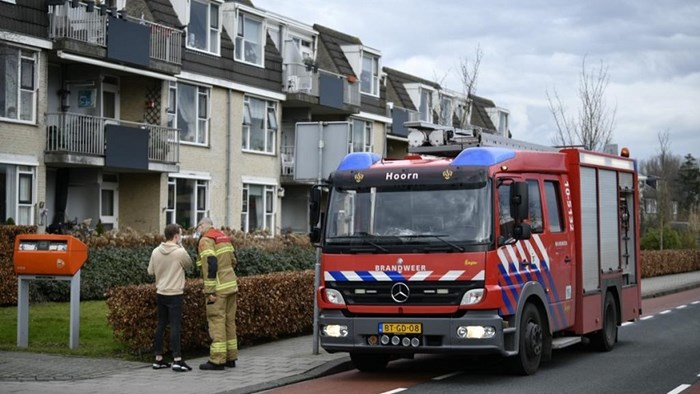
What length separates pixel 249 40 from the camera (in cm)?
3959

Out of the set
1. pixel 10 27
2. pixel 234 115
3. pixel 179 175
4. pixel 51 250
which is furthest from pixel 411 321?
pixel 234 115

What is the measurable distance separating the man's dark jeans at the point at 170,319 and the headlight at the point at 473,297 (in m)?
3.80

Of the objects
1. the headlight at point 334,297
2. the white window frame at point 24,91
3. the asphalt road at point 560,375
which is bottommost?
the asphalt road at point 560,375

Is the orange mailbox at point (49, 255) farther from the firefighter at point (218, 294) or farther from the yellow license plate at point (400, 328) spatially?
the yellow license plate at point (400, 328)

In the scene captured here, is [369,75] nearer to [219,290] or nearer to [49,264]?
[49,264]

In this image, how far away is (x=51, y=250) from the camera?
15.4m

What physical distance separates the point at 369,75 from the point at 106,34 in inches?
828

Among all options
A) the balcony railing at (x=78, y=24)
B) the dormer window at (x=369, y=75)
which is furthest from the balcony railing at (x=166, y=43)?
the dormer window at (x=369, y=75)

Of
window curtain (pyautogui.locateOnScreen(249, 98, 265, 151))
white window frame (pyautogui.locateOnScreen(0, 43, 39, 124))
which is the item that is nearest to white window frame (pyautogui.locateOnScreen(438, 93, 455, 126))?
window curtain (pyautogui.locateOnScreen(249, 98, 265, 151))

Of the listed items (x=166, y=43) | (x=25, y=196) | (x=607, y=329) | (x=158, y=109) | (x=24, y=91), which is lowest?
(x=607, y=329)

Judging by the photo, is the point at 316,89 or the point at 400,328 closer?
the point at 400,328

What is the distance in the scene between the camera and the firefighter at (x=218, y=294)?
1423 cm

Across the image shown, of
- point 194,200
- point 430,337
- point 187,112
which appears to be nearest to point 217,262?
point 430,337

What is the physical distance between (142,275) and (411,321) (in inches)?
396
